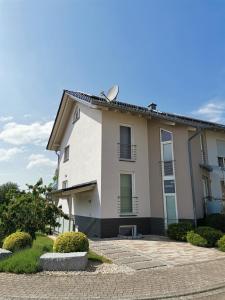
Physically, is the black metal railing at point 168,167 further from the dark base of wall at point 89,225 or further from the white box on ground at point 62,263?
the white box on ground at point 62,263

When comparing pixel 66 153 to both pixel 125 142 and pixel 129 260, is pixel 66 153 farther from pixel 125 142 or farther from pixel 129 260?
pixel 129 260

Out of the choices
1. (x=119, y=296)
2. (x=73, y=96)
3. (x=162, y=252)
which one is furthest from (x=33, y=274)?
(x=73, y=96)

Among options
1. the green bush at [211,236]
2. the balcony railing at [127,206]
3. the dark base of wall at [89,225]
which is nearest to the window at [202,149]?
the balcony railing at [127,206]

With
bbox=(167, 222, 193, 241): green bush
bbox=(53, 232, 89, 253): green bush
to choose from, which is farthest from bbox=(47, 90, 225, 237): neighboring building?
bbox=(53, 232, 89, 253): green bush

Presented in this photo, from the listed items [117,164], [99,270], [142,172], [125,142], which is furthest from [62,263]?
[125,142]

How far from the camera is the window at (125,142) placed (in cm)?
1736

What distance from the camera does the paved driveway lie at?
31.4 ft

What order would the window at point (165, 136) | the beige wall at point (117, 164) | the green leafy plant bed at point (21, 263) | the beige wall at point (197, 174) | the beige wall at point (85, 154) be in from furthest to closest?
1. the window at point (165, 136)
2. the beige wall at point (85, 154)
3. the beige wall at point (197, 174)
4. the beige wall at point (117, 164)
5. the green leafy plant bed at point (21, 263)

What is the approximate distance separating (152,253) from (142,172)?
7.06 m

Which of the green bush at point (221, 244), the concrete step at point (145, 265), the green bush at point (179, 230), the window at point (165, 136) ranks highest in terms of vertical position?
the window at point (165, 136)

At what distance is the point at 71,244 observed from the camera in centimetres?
969

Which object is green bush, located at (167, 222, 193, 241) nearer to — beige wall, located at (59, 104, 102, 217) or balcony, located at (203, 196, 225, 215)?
balcony, located at (203, 196, 225, 215)

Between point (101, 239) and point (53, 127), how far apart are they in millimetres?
12962

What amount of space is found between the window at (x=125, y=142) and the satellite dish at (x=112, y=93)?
2195 millimetres
